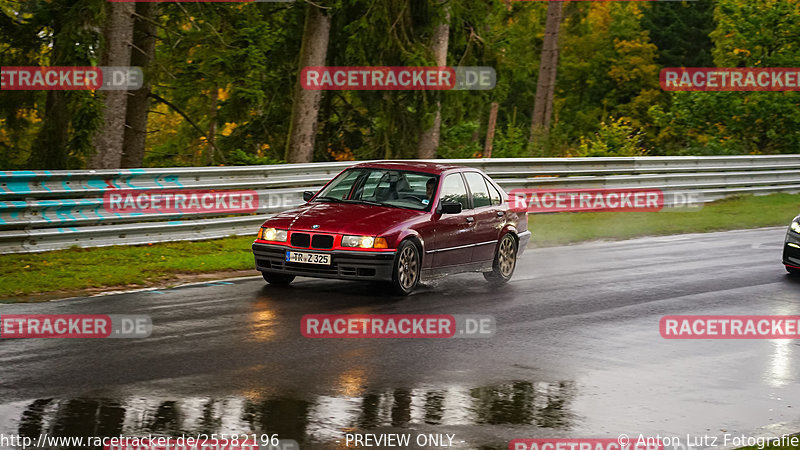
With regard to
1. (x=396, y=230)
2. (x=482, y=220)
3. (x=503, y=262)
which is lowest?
(x=503, y=262)

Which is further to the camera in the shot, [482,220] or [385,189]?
[482,220]

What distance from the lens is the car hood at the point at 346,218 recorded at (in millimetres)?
11773

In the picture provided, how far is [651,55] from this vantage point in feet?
208

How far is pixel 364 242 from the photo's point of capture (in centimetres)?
1166

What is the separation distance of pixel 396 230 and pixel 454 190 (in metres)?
1.55

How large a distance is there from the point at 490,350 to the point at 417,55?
46.8 feet
